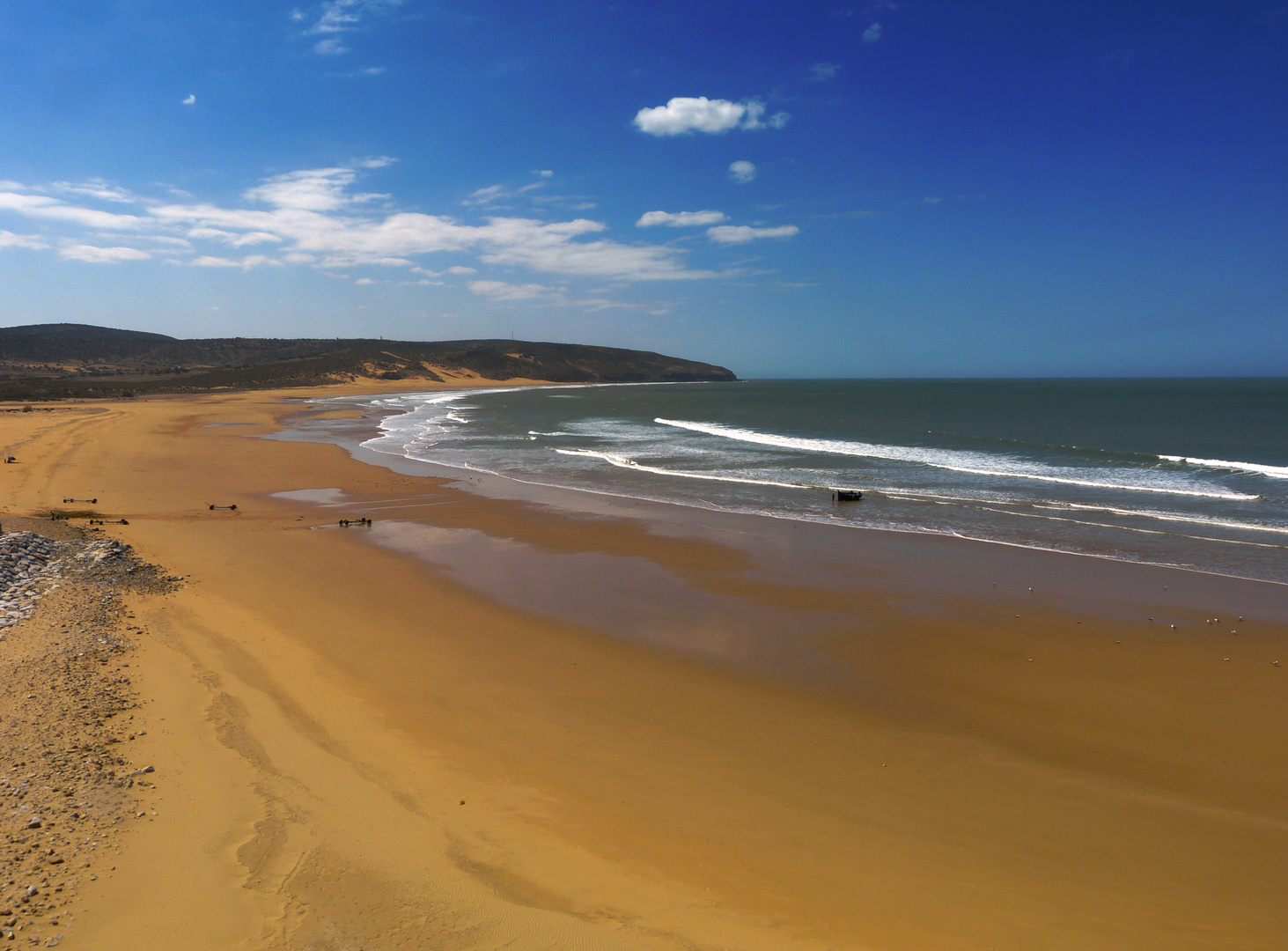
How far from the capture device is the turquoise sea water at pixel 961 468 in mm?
15969

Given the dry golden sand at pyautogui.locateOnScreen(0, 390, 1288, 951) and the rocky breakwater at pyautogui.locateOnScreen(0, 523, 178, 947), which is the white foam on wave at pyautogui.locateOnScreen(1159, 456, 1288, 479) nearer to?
the dry golden sand at pyautogui.locateOnScreen(0, 390, 1288, 951)

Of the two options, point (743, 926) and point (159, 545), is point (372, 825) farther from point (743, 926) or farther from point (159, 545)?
point (159, 545)

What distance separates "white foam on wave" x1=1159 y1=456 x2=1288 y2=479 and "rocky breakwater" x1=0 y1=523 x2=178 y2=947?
1272 inches

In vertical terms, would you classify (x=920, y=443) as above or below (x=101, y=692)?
above

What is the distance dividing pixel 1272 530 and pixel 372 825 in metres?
20.1

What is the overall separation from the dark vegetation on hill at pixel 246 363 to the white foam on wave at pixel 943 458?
191ft

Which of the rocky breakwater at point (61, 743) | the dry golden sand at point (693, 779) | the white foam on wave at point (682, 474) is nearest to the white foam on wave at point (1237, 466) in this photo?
the white foam on wave at point (682, 474)

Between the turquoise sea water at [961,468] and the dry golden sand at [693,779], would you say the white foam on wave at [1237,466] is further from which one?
the dry golden sand at [693,779]

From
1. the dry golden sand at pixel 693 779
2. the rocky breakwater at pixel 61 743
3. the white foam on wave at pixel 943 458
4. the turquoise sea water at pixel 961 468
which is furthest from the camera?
the white foam on wave at pixel 943 458

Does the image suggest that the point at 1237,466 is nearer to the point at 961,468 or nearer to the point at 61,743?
the point at 961,468

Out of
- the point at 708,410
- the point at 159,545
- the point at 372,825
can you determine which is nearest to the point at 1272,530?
the point at 372,825

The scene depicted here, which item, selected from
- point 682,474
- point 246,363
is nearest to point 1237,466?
point 682,474

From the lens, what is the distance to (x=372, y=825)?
16.3 feet

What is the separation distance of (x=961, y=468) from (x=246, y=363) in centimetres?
13633
